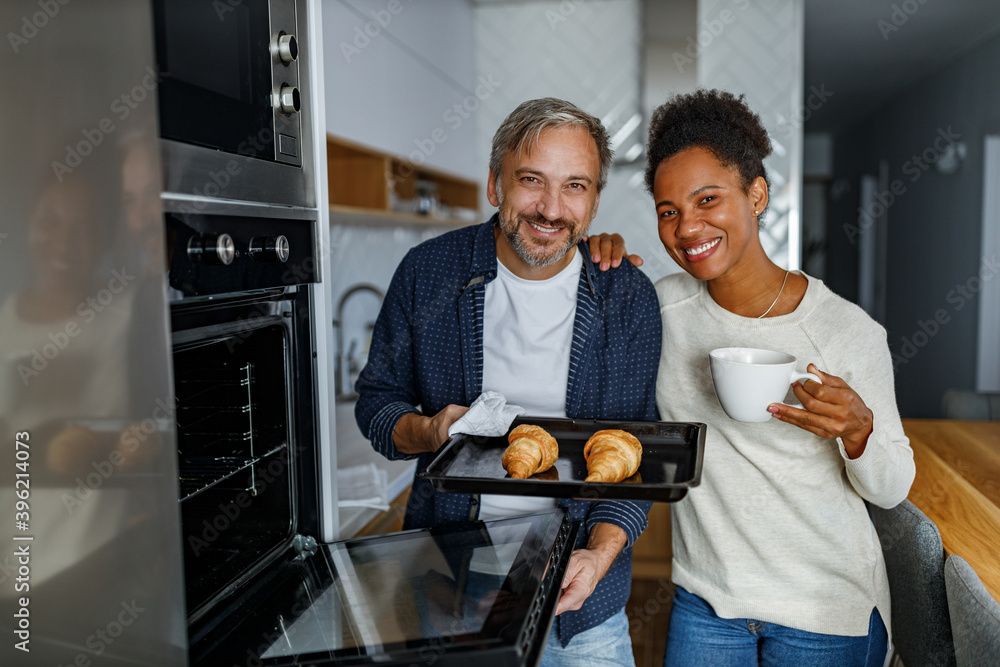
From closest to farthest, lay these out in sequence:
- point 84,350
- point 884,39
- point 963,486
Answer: point 84,350
point 963,486
point 884,39

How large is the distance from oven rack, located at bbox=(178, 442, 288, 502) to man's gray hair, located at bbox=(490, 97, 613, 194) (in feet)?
2.14

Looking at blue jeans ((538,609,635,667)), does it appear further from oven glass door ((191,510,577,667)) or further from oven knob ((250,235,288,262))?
oven knob ((250,235,288,262))

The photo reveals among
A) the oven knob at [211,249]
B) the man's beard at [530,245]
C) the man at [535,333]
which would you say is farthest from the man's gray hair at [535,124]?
the oven knob at [211,249]

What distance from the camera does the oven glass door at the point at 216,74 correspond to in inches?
29.3

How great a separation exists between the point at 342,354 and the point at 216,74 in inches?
71.6

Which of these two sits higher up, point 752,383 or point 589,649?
point 752,383

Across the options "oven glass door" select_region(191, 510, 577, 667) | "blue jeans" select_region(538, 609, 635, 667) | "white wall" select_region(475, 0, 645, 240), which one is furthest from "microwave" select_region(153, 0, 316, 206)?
"white wall" select_region(475, 0, 645, 240)

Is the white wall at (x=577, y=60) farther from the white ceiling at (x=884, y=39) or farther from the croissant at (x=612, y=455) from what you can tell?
the croissant at (x=612, y=455)

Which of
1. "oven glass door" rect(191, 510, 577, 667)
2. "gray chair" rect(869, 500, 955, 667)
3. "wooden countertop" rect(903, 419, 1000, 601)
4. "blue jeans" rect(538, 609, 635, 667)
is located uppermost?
"oven glass door" rect(191, 510, 577, 667)

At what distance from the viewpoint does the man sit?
1.31 metres

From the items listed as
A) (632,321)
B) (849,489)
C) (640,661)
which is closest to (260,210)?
(632,321)

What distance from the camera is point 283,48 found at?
0.98 m

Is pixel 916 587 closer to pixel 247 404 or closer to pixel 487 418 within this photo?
pixel 487 418

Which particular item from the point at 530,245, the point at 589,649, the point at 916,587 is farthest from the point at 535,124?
the point at 916,587
